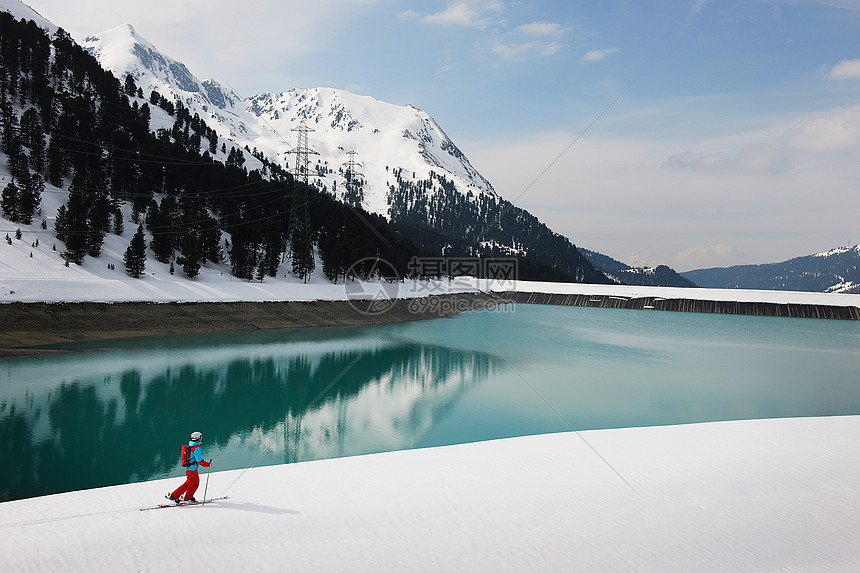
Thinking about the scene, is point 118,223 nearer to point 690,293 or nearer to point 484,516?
point 484,516

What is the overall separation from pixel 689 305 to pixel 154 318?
2092 inches

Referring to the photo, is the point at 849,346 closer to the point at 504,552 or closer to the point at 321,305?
the point at 321,305

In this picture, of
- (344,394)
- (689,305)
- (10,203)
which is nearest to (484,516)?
(344,394)

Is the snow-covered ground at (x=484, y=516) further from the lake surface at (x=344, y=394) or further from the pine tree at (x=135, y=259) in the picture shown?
the pine tree at (x=135, y=259)

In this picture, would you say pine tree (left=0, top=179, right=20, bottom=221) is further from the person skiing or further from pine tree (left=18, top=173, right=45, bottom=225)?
the person skiing

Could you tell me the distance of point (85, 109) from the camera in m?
38.6

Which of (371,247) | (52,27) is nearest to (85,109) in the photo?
(371,247)

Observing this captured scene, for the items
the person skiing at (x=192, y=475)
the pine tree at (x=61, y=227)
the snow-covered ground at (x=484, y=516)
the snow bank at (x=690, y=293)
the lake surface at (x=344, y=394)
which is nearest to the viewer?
the snow-covered ground at (x=484, y=516)

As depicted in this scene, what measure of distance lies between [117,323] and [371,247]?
24.9m

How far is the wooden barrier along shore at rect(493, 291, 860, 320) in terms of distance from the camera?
50.8 meters

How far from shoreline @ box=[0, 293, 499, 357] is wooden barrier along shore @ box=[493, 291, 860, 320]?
27629 millimetres

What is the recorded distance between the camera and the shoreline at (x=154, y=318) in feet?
64.4

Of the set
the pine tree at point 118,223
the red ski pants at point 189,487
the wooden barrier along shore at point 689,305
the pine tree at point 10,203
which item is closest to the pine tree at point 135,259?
the pine tree at point 118,223

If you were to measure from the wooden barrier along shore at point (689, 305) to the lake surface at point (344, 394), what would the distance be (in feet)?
84.1
